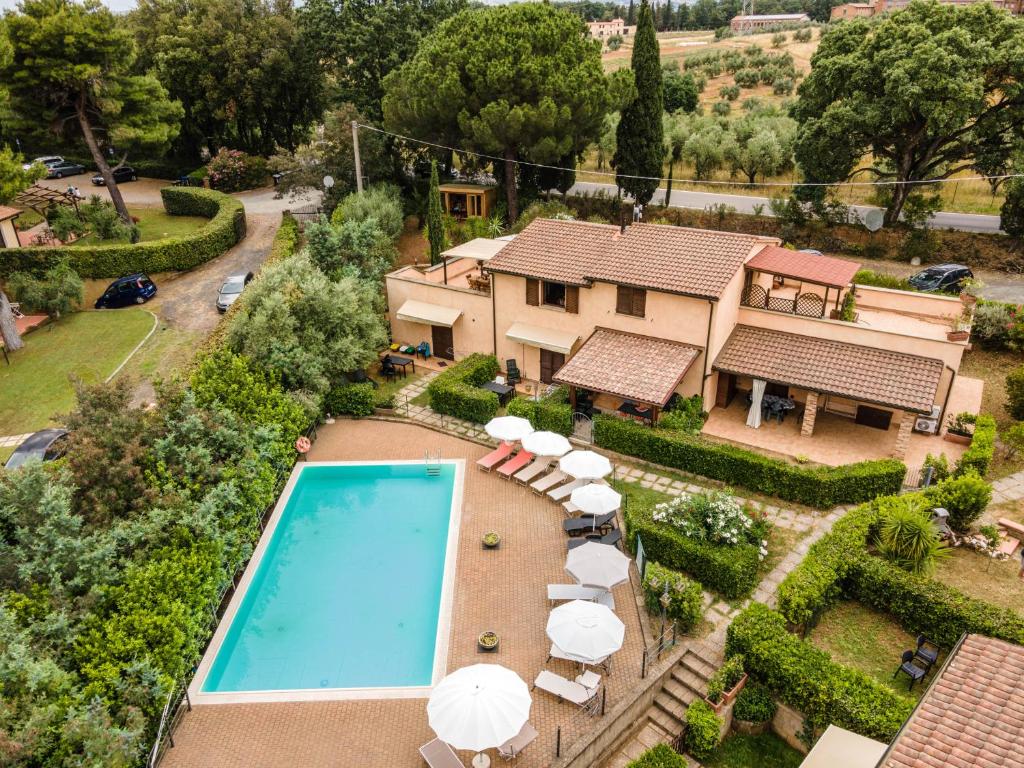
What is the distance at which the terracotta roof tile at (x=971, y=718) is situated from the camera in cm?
1028

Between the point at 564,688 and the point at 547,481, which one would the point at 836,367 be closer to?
the point at 547,481

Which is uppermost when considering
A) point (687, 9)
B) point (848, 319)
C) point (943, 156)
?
point (687, 9)

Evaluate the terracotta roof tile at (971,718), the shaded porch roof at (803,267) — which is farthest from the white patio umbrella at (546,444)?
the terracotta roof tile at (971,718)

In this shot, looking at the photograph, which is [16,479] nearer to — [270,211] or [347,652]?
[347,652]

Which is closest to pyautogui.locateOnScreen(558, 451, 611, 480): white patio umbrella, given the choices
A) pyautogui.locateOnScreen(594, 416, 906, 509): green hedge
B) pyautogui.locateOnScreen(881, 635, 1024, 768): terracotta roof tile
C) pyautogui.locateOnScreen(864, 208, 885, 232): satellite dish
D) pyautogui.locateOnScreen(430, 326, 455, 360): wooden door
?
pyautogui.locateOnScreen(594, 416, 906, 509): green hedge

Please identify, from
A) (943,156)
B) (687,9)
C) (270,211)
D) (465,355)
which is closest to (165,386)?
(465,355)

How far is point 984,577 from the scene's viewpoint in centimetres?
1928

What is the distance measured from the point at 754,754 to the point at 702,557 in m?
5.11

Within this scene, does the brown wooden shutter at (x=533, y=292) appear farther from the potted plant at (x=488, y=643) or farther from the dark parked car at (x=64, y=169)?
the dark parked car at (x=64, y=169)

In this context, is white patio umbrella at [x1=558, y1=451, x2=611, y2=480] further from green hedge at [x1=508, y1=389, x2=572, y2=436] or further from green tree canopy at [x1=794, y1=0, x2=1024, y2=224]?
green tree canopy at [x1=794, y1=0, x2=1024, y2=224]

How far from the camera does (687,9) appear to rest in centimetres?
16312

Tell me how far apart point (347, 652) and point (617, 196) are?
3925 centimetres

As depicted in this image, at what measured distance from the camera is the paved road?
43.4 meters

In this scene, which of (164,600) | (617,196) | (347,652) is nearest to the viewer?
(164,600)
